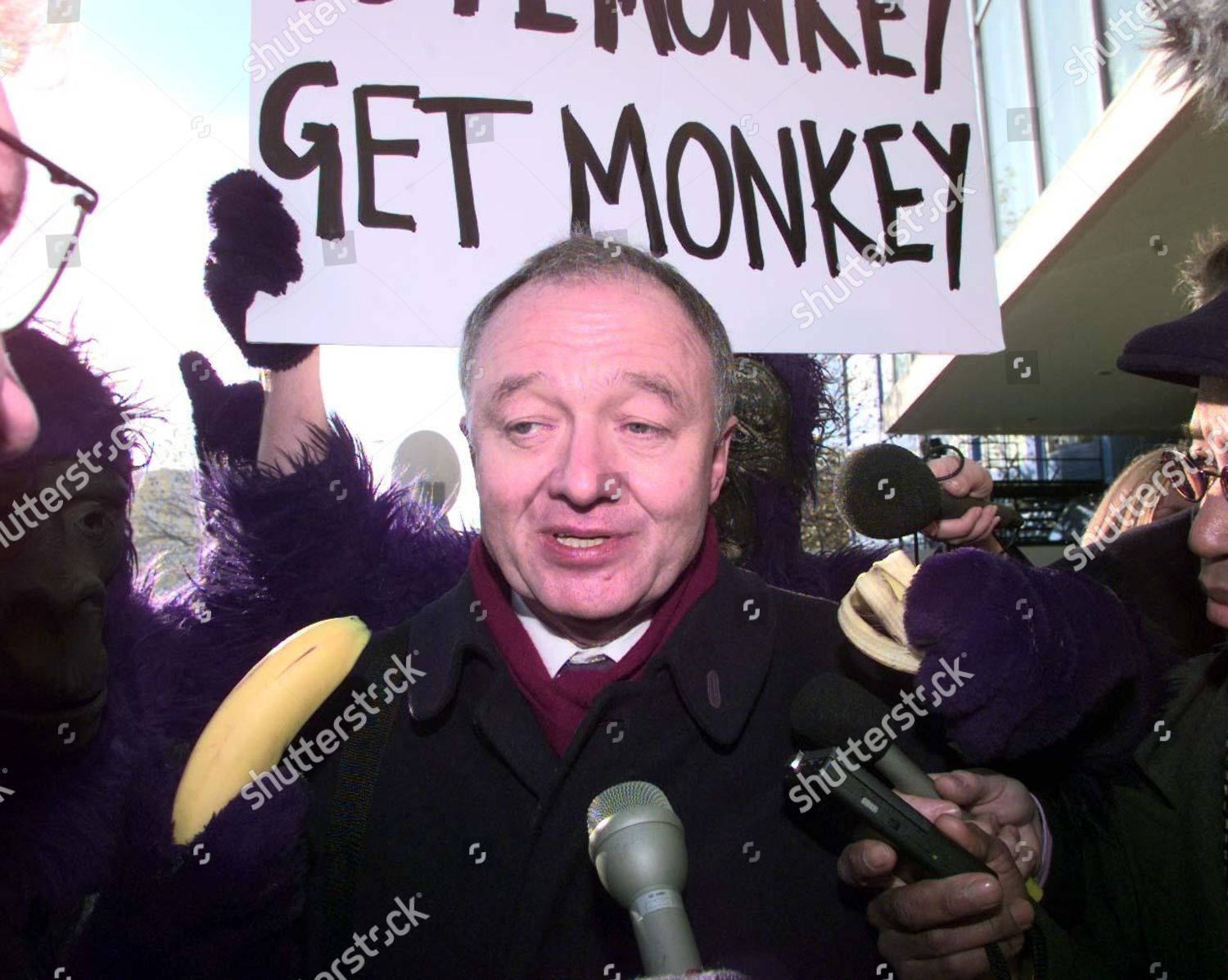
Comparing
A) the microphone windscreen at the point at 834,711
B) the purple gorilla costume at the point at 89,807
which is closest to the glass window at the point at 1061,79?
the microphone windscreen at the point at 834,711

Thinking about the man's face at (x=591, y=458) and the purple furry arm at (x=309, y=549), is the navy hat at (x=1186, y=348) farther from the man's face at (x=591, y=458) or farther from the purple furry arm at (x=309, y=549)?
the purple furry arm at (x=309, y=549)

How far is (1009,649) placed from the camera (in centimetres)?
112

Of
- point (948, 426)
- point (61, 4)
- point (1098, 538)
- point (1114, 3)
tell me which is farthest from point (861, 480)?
point (948, 426)

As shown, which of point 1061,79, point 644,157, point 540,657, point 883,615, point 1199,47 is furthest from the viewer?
point 1061,79

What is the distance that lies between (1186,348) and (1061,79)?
8.49 m

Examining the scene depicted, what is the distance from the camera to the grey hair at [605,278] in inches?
63.9

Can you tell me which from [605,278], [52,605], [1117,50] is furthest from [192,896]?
[1117,50]

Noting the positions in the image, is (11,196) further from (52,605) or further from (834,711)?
(834,711)

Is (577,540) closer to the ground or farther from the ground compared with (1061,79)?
closer to the ground

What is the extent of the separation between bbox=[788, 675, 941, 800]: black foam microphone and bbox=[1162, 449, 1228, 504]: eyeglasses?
67 cm

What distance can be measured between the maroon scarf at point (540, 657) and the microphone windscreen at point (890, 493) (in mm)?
271

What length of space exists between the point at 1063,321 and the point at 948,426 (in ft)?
15.7

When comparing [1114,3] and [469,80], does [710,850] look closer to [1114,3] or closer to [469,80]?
[469,80]

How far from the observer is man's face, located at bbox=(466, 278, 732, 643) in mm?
1483
